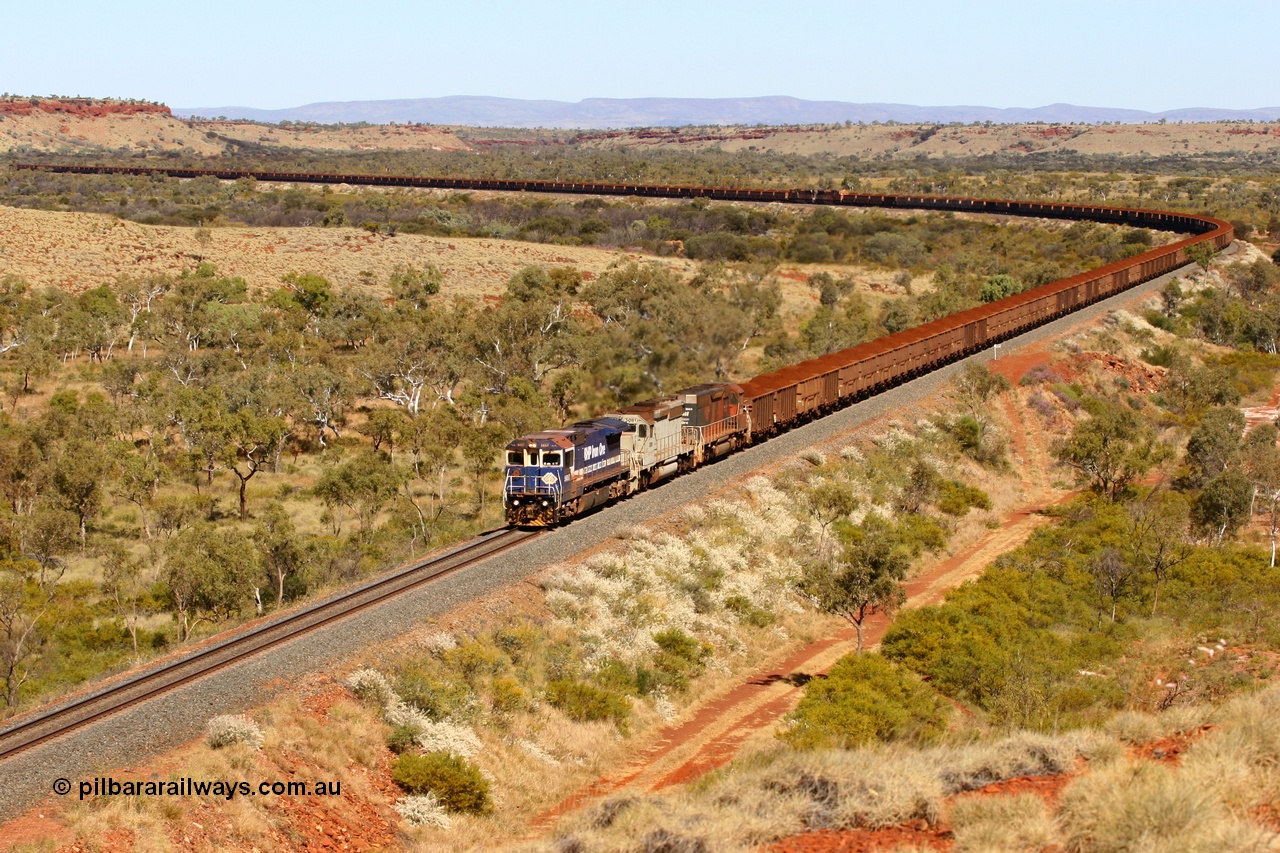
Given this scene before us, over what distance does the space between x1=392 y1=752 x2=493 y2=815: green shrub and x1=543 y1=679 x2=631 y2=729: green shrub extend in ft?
12.9

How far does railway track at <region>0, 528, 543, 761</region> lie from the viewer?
20.4 metres

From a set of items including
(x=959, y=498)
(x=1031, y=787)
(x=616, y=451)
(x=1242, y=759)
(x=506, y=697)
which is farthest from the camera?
(x=959, y=498)

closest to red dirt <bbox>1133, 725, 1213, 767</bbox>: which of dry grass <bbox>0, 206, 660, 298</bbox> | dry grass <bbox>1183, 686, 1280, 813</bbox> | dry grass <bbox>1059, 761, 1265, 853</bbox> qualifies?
dry grass <bbox>1183, 686, 1280, 813</bbox>

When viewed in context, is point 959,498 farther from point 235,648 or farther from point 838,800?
point 838,800

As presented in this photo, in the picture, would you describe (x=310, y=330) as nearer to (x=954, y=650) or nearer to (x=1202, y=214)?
(x=954, y=650)

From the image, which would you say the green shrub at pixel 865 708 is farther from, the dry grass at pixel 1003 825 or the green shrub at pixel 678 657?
the dry grass at pixel 1003 825

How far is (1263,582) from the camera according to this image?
33.4m

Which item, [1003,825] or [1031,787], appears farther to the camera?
[1031,787]

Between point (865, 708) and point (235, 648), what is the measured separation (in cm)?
1266

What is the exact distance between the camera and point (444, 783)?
2050cm

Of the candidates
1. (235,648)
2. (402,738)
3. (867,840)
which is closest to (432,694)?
(402,738)

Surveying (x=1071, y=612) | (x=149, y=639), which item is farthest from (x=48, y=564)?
(x=1071, y=612)

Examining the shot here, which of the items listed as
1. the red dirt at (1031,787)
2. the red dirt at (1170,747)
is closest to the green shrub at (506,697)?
the red dirt at (1031,787)

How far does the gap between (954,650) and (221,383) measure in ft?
123
